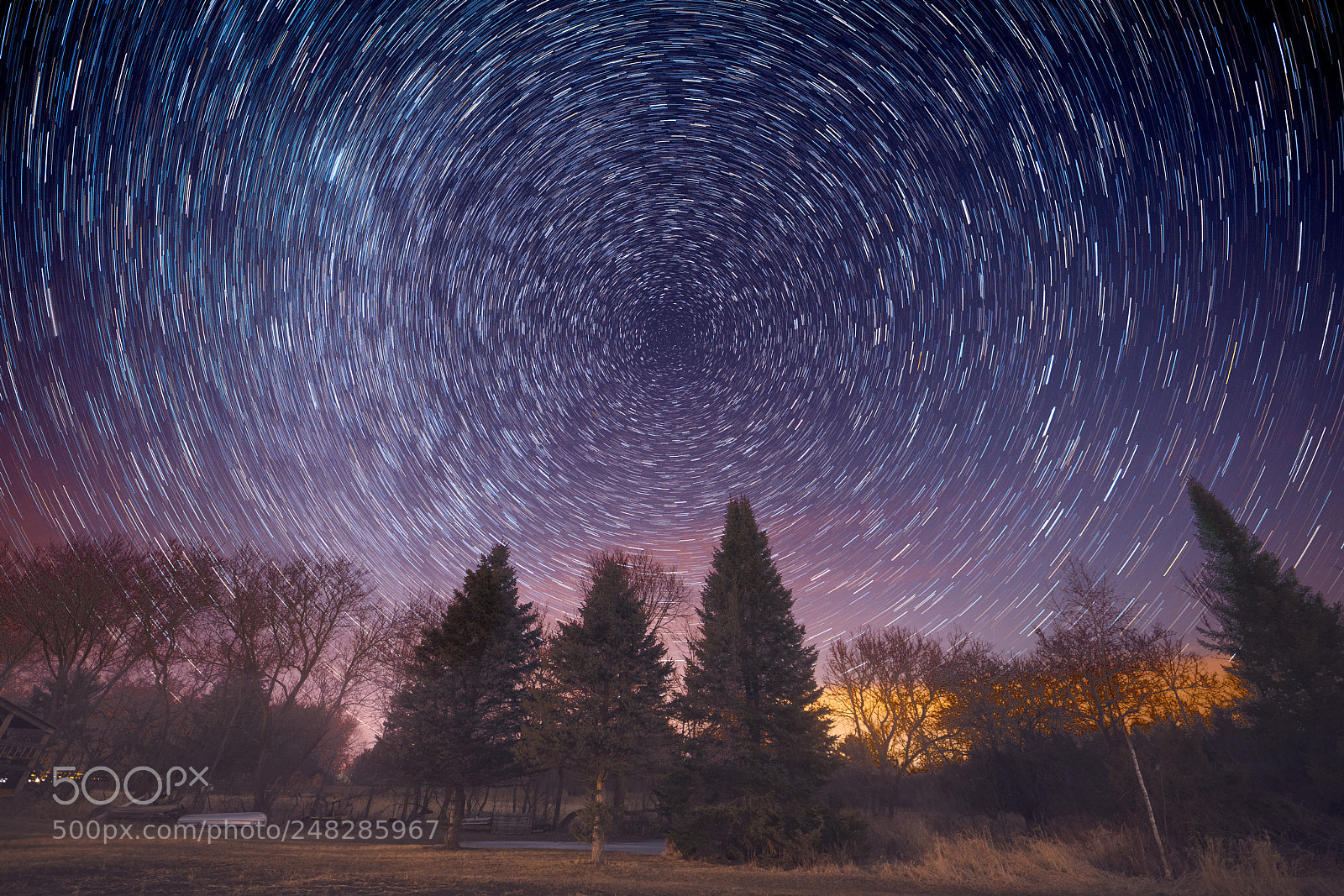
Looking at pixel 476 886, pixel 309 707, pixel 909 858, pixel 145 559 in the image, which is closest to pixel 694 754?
pixel 909 858

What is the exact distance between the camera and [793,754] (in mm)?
22844

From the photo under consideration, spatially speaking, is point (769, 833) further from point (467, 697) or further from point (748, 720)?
point (467, 697)

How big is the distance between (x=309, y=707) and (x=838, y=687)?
4613 centimetres

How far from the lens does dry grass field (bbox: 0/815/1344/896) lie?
1066cm

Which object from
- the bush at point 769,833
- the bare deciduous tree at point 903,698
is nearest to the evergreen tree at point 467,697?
the bush at point 769,833

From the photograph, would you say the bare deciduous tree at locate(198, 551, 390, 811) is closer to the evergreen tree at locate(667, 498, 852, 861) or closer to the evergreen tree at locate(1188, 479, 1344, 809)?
the evergreen tree at locate(667, 498, 852, 861)

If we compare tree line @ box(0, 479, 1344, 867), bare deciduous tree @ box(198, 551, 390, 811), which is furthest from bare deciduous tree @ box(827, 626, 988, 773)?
Result: bare deciduous tree @ box(198, 551, 390, 811)

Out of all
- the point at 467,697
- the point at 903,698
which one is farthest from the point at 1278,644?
the point at 467,697

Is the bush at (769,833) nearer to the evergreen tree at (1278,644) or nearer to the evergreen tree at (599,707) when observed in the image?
the evergreen tree at (599,707)

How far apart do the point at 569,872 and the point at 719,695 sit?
10.3 metres

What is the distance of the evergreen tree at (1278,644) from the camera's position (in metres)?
21.8

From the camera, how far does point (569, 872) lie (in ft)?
45.7

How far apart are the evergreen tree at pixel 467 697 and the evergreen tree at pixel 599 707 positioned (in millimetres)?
2167

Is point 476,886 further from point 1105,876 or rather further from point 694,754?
point 1105,876
